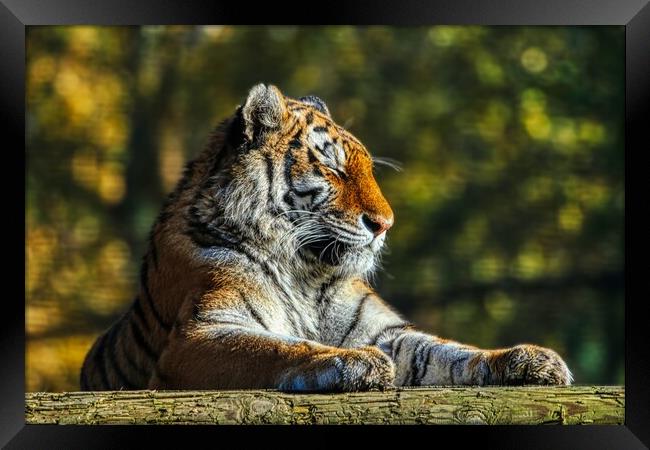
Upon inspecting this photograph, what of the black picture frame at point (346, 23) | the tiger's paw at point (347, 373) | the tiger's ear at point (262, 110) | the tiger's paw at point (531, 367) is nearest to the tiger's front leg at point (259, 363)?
the tiger's paw at point (347, 373)

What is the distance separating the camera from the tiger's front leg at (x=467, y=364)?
2.90 meters

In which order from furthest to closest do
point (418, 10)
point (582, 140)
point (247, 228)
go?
point (582, 140) → point (247, 228) → point (418, 10)

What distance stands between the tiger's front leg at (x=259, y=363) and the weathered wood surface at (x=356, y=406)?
4 cm

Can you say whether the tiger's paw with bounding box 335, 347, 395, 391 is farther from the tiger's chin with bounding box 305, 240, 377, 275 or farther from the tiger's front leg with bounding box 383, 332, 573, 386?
the tiger's chin with bounding box 305, 240, 377, 275

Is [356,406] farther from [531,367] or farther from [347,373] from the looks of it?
[531,367]

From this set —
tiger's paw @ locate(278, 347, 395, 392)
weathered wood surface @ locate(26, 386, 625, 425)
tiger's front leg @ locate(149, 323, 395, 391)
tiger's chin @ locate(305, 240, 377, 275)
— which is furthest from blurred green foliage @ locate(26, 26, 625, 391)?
tiger's paw @ locate(278, 347, 395, 392)

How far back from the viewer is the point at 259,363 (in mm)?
2869

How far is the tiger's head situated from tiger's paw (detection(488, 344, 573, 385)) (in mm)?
619

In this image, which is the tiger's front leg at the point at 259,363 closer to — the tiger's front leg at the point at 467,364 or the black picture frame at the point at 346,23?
the black picture frame at the point at 346,23
